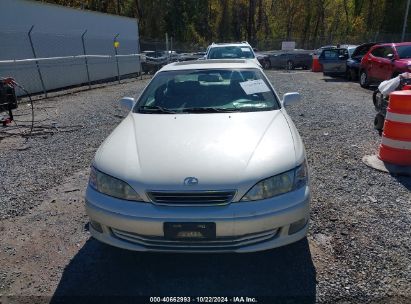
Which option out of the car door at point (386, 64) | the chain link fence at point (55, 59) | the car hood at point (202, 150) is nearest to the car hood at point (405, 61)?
the car door at point (386, 64)

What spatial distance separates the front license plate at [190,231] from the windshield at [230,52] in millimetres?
9662

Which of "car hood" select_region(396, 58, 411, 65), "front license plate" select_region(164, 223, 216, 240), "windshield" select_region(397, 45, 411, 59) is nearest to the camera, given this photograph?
"front license plate" select_region(164, 223, 216, 240)

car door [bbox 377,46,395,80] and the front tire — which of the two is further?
the front tire

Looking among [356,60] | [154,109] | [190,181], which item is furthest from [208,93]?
[356,60]

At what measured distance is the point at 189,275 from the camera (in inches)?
113

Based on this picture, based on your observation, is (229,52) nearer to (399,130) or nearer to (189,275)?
(399,130)

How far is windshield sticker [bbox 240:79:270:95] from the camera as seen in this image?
13.1 ft

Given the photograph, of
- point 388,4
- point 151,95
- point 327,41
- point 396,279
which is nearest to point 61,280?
point 151,95

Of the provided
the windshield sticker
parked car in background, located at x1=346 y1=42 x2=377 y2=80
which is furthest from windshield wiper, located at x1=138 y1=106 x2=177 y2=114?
parked car in background, located at x1=346 y1=42 x2=377 y2=80

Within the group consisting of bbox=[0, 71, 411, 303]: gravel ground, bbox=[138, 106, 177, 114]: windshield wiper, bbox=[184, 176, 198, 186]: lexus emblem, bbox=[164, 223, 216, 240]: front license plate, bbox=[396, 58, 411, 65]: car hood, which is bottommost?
bbox=[0, 71, 411, 303]: gravel ground

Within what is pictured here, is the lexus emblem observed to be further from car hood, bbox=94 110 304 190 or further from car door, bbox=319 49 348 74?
car door, bbox=319 49 348 74

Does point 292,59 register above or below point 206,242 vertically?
below

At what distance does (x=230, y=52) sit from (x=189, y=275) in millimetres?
9890

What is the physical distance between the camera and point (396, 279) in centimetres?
276
